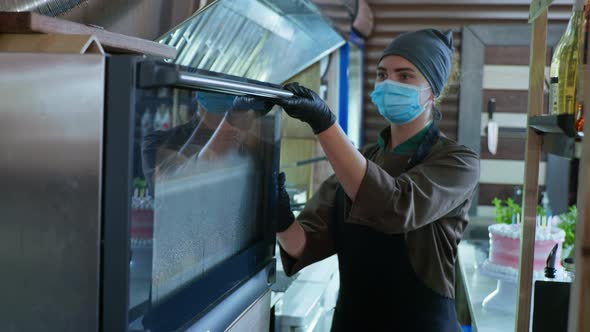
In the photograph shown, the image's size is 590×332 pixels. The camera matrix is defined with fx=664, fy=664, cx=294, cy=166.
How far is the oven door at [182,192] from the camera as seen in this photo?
880 mm

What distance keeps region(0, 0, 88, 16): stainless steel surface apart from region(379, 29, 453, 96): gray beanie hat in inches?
41.8

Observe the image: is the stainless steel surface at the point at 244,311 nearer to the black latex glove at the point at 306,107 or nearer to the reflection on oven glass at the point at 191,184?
the reflection on oven glass at the point at 191,184

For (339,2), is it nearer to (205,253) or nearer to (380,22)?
(380,22)

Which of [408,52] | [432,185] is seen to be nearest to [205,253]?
[432,185]

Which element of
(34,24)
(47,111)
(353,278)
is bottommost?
(353,278)

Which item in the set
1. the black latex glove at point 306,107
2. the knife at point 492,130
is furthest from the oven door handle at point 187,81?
the knife at point 492,130

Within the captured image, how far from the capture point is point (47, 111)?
2.96ft

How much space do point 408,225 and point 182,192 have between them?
0.88 metres

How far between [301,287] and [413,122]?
101 centimetres

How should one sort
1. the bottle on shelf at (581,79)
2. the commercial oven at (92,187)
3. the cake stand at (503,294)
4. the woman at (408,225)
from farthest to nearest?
1. the cake stand at (503,294)
2. the woman at (408,225)
3. the bottle on shelf at (581,79)
4. the commercial oven at (92,187)

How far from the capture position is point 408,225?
182cm

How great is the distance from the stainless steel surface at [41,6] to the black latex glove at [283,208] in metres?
0.65

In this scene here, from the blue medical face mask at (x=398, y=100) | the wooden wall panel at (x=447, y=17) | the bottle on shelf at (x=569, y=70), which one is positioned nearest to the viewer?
the bottle on shelf at (x=569, y=70)

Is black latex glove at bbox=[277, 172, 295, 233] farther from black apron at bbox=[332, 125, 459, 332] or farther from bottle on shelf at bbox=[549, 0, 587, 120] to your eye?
bottle on shelf at bbox=[549, 0, 587, 120]
